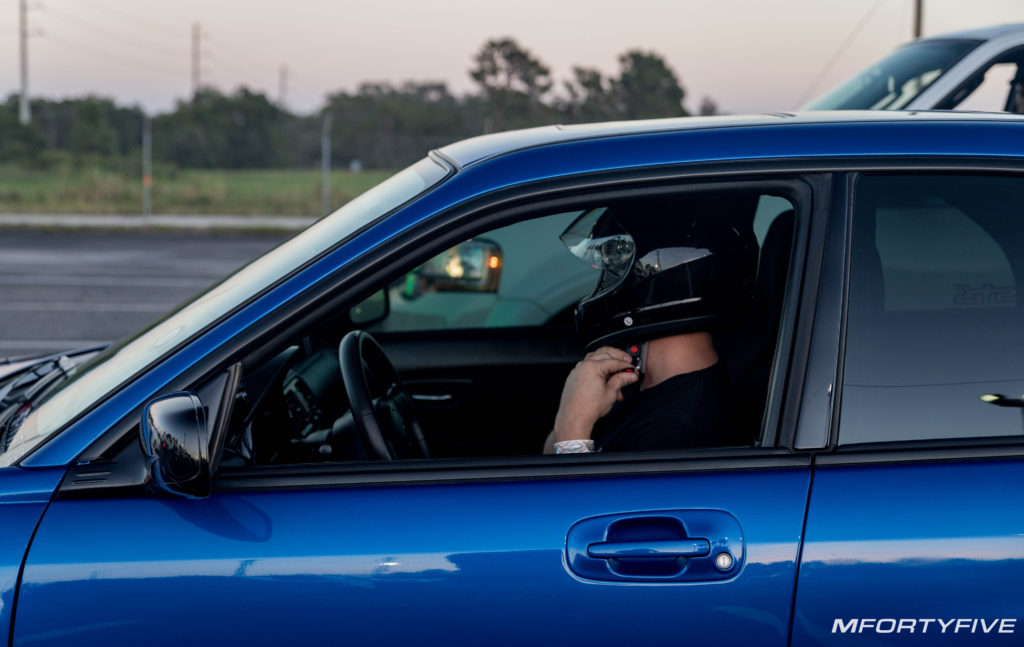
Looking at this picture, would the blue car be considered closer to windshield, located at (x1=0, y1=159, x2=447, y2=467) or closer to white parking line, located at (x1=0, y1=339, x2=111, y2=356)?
windshield, located at (x1=0, y1=159, x2=447, y2=467)

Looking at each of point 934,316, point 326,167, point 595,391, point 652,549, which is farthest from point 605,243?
point 326,167

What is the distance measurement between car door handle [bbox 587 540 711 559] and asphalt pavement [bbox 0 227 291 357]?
458 centimetres

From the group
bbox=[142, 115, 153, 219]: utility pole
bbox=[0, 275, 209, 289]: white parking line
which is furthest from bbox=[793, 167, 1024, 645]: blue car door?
bbox=[142, 115, 153, 219]: utility pole

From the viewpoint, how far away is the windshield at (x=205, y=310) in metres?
1.89

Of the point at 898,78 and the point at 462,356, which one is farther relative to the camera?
the point at 898,78

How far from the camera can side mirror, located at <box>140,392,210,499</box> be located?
1592mm

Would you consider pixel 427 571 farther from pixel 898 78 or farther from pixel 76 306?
pixel 76 306

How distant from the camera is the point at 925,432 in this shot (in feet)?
5.65

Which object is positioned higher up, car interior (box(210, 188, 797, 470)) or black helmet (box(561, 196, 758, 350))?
black helmet (box(561, 196, 758, 350))

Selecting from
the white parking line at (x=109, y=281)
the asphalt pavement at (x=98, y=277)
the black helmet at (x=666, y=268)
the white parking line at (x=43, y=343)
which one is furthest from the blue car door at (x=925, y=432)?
the white parking line at (x=109, y=281)

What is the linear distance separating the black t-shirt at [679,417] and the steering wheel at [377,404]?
474mm

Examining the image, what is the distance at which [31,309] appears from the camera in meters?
10.2

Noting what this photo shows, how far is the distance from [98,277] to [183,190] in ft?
36.4

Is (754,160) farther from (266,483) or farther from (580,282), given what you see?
(580,282)
